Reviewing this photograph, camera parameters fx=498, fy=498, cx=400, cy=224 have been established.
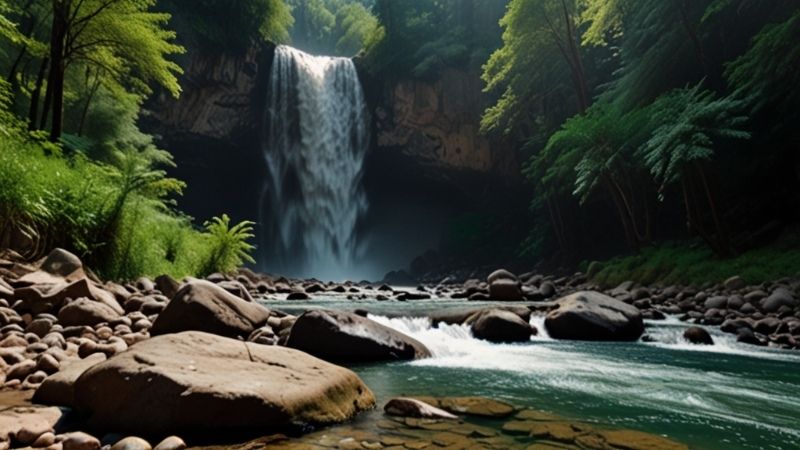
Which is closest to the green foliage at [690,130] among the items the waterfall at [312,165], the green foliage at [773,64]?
the green foliage at [773,64]

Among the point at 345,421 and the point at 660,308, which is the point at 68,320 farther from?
the point at 660,308

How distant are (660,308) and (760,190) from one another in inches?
264

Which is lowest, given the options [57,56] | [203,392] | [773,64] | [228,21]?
[203,392]

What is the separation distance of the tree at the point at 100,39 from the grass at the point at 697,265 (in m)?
13.0

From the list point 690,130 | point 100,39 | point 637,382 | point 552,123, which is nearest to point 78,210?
point 100,39

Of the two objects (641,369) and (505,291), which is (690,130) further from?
(641,369)

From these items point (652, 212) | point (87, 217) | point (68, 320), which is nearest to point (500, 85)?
point (652, 212)

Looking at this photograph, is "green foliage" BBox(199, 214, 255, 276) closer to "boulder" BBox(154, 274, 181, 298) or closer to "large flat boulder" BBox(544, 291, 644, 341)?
"boulder" BBox(154, 274, 181, 298)

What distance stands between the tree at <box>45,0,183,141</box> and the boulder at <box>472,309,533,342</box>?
807cm

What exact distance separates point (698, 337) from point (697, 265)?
6.50 m

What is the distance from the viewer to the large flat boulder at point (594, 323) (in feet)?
25.4

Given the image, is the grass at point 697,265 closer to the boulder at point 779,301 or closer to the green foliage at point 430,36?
the boulder at point 779,301

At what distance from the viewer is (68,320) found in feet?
16.2

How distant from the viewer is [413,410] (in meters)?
3.28
